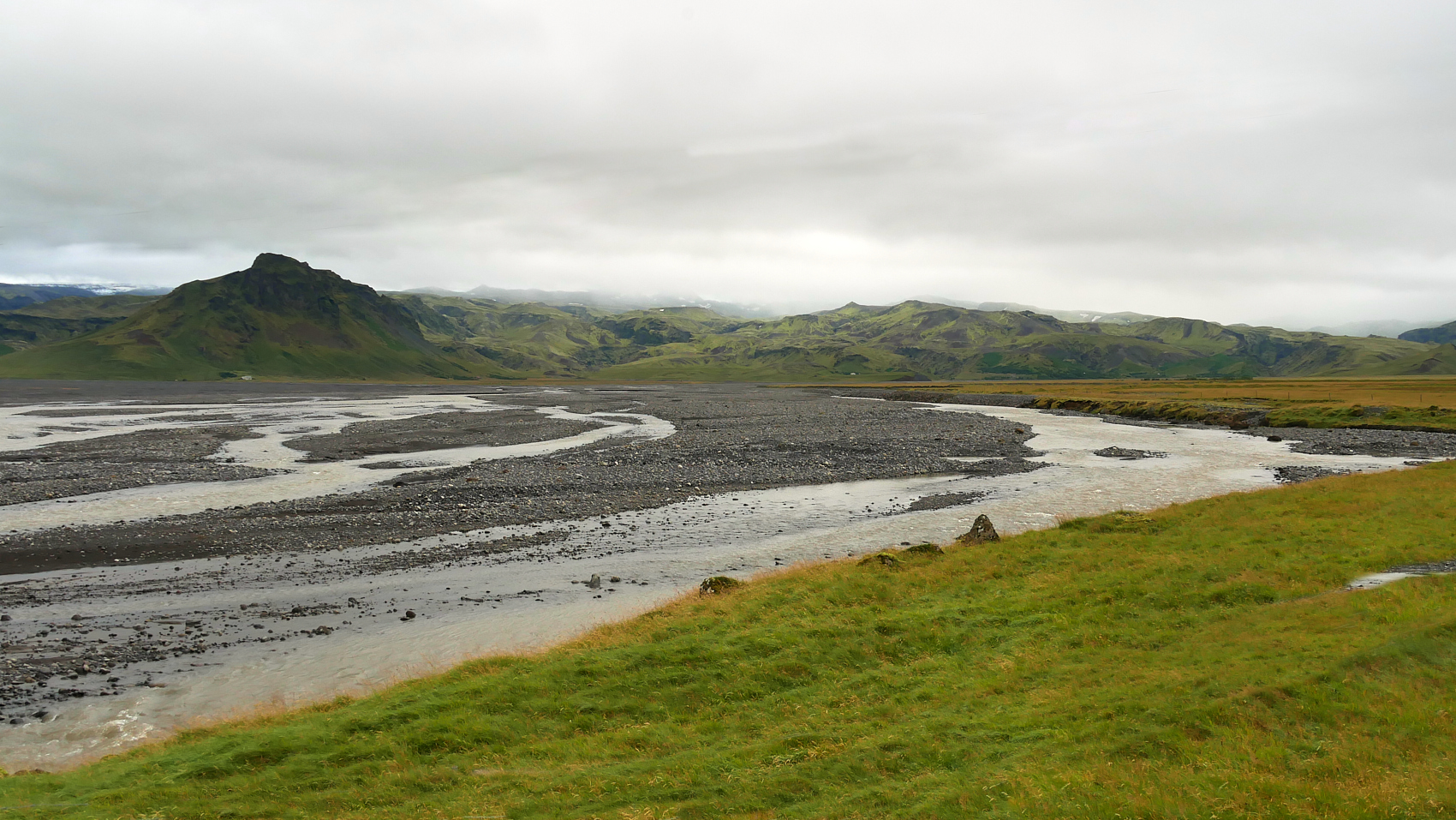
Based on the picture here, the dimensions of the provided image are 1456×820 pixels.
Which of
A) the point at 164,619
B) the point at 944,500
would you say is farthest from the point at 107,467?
the point at 944,500

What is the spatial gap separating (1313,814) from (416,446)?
73821mm

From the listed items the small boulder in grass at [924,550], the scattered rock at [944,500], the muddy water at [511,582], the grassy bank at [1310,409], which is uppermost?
the grassy bank at [1310,409]

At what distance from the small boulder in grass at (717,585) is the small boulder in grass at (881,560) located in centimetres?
453

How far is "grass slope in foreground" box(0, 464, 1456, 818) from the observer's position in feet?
32.6

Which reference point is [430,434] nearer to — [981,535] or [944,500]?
[944,500]

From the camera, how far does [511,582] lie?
28.7 meters

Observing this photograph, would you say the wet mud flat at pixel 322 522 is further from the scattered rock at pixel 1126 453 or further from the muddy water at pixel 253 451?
the scattered rock at pixel 1126 453

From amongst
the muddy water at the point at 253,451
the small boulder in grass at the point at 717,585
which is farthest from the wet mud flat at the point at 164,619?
the muddy water at the point at 253,451

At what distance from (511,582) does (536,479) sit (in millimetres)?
23316

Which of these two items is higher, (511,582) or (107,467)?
(107,467)

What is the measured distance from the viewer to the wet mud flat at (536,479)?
3412cm

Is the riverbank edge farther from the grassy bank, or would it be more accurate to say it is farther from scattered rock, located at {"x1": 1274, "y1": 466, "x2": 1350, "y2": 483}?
scattered rock, located at {"x1": 1274, "y1": 466, "x2": 1350, "y2": 483}

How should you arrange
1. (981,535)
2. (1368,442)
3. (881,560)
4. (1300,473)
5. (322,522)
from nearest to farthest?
1. (881,560)
2. (981,535)
3. (322,522)
4. (1300,473)
5. (1368,442)

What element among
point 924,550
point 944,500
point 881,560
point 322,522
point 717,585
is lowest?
point 322,522
